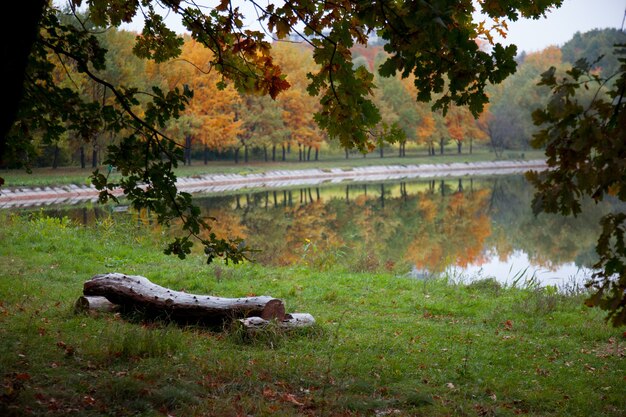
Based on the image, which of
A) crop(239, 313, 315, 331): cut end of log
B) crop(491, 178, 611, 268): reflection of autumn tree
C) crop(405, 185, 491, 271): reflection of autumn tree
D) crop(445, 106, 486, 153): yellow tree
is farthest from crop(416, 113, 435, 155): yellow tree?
crop(239, 313, 315, 331): cut end of log

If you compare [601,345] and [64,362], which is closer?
[64,362]

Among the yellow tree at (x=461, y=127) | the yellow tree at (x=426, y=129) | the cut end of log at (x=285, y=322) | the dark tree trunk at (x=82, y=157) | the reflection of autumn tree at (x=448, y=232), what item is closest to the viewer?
the cut end of log at (x=285, y=322)

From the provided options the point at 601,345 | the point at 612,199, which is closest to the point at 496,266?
the point at 601,345

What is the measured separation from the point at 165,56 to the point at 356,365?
4266 mm

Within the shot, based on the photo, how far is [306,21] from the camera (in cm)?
624

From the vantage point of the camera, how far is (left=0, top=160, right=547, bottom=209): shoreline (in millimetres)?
31312

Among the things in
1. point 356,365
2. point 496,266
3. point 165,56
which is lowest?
point 496,266

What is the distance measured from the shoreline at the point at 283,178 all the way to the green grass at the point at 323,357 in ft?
68.9

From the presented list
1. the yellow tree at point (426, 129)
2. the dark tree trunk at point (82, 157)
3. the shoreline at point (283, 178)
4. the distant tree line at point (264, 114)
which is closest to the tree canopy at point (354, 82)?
the distant tree line at point (264, 114)

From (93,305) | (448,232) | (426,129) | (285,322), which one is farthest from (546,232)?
(426,129)

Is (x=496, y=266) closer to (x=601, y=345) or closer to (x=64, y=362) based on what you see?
(x=601, y=345)

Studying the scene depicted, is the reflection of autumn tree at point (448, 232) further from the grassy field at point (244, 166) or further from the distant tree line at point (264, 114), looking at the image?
the grassy field at point (244, 166)

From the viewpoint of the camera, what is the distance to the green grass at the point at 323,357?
5.43 m

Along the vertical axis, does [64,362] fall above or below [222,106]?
below
